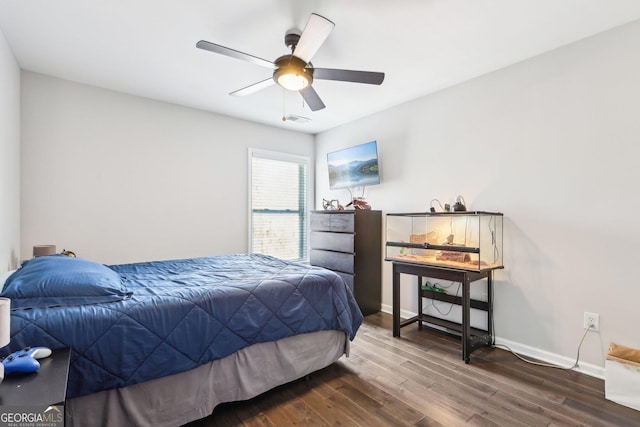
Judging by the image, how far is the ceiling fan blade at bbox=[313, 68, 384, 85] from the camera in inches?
85.8

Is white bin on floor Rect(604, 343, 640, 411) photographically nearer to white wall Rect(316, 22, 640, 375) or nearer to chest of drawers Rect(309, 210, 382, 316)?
white wall Rect(316, 22, 640, 375)

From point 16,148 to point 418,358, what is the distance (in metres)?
3.87

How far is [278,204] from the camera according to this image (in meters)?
4.61

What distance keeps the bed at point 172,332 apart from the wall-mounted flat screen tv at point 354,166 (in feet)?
6.21

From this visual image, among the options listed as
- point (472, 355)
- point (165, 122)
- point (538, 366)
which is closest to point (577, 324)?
point (538, 366)

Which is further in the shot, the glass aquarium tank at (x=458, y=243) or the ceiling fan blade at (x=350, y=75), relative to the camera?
→ the glass aquarium tank at (x=458, y=243)

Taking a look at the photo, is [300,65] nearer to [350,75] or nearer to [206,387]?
[350,75]

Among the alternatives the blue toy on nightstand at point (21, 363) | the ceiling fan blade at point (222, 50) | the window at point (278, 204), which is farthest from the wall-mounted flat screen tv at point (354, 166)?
the blue toy on nightstand at point (21, 363)

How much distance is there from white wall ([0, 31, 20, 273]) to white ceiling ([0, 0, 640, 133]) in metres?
0.21

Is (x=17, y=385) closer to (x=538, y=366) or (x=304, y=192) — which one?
(x=538, y=366)

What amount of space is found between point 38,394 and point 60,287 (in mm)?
786

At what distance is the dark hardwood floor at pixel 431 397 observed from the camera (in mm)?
1812

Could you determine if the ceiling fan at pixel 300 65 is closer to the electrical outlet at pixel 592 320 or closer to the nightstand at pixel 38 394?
the nightstand at pixel 38 394

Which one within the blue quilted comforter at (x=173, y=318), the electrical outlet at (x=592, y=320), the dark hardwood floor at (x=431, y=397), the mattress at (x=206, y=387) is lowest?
the dark hardwood floor at (x=431, y=397)
